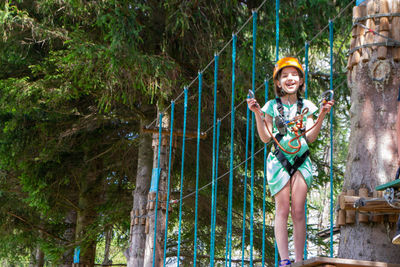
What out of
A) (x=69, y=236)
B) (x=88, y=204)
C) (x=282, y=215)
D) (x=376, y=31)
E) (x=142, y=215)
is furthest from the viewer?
(x=69, y=236)

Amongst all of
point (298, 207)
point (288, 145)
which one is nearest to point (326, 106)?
point (288, 145)

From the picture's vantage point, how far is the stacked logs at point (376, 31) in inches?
129

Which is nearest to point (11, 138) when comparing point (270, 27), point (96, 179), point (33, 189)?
point (33, 189)

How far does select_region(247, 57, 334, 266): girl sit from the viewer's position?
279cm

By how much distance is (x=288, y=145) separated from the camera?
9.30 feet

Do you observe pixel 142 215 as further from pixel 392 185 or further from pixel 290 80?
pixel 392 185

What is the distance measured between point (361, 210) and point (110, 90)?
16.8ft

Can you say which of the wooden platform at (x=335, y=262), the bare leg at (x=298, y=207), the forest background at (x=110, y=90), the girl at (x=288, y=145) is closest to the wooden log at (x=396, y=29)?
the girl at (x=288, y=145)

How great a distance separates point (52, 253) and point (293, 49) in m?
5.15

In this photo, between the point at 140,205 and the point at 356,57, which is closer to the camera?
the point at 356,57

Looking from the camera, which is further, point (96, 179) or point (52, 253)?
point (96, 179)

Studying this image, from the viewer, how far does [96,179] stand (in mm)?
10219

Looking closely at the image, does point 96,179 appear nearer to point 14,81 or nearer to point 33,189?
point 33,189

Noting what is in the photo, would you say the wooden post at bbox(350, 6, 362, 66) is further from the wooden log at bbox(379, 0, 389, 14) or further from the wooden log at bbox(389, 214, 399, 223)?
the wooden log at bbox(389, 214, 399, 223)
